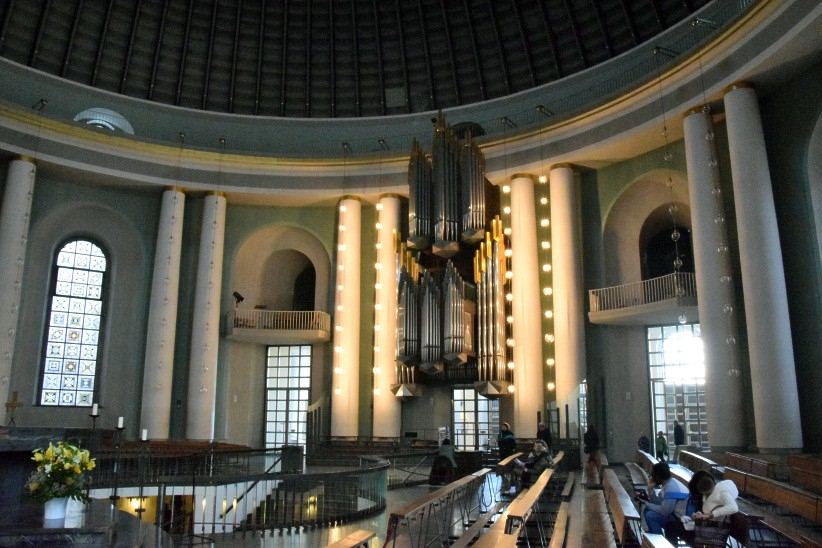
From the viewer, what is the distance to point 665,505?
6594 mm

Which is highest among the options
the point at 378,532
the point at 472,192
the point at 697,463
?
the point at 472,192

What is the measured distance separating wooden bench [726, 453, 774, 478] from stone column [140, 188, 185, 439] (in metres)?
15.0

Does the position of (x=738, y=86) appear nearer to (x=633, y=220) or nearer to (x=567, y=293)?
(x=633, y=220)

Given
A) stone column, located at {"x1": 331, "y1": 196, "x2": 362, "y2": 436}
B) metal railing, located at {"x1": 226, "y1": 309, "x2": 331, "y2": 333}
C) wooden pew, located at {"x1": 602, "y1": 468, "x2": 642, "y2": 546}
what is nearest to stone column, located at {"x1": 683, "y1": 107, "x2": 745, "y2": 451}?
wooden pew, located at {"x1": 602, "y1": 468, "x2": 642, "y2": 546}

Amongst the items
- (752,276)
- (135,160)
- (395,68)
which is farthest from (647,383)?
(135,160)

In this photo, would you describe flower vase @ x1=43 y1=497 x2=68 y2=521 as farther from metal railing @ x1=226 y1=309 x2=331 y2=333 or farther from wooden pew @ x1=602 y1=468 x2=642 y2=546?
metal railing @ x1=226 y1=309 x2=331 y2=333

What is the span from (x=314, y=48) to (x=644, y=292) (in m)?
13.2

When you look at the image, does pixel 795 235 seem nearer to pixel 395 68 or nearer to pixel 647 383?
pixel 647 383

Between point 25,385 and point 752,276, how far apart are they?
18.7m

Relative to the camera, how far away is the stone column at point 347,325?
21703 mm

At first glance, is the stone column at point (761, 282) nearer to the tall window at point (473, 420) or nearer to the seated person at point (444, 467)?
the seated person at point (444, 467)

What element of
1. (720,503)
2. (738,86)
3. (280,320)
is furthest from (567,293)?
(720,503)

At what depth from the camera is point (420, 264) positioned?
69.2 ft

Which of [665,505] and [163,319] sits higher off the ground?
[163,319]
